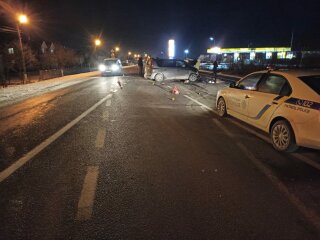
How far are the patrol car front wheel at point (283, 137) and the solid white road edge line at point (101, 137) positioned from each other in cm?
377

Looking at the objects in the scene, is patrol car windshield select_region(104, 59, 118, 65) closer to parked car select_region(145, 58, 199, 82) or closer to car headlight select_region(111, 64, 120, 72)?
car headlight select_region(111, 64, 120, 72)

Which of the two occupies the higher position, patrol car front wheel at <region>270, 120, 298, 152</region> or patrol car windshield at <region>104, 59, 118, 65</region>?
patrol car windshield at <region>104, 59, 118, 65</region>

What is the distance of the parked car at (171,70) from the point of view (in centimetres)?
2455

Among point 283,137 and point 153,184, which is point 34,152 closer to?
point 153,184

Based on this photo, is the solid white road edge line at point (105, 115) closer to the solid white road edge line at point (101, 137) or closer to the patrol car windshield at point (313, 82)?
the solid white road edge line at point (101, 137)

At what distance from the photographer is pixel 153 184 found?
15.6ft

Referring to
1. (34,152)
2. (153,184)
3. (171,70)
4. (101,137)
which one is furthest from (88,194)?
(171,70)

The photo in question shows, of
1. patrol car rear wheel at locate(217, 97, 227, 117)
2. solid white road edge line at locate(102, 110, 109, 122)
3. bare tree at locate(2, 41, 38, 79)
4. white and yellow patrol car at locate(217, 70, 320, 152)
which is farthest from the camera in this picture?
bare tree at locate(2, 41, 38, 79)

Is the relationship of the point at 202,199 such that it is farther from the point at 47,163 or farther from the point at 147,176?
the point at 47,163

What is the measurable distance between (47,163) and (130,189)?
6.54 feet

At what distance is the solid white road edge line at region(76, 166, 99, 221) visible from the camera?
12.6ft

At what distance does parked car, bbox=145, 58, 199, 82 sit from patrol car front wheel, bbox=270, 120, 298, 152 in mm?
18227

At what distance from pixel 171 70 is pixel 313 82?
62.0ft

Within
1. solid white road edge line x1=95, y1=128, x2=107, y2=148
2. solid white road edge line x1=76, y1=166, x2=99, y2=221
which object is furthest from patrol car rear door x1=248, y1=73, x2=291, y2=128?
solid white road edge line x1=76, y1=166, x2=99, y2=221
